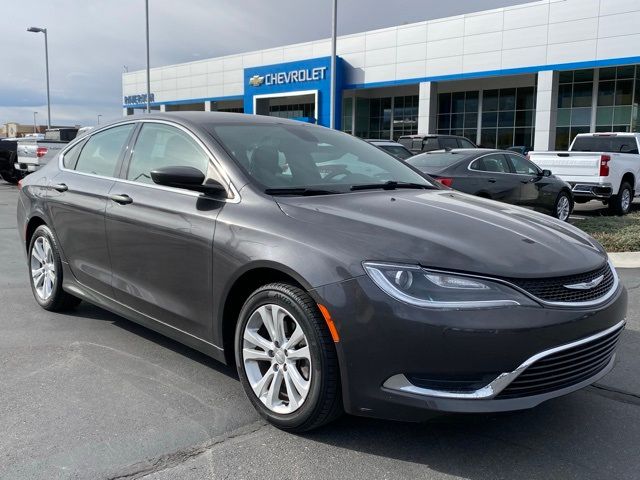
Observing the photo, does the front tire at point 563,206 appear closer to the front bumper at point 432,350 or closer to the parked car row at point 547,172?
the parked car row at point 547,172

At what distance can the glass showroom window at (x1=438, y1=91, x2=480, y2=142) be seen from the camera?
121 ft

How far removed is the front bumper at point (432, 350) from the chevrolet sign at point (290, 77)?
123 ft

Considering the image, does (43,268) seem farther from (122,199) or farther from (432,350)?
(432,350)

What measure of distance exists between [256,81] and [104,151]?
133 feet

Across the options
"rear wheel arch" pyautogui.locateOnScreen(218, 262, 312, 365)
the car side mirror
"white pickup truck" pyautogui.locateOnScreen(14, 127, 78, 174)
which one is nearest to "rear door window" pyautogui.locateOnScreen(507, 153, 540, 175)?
the car side mirror

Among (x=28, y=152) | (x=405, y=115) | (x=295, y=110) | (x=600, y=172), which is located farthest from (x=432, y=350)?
(x=295, y=110)

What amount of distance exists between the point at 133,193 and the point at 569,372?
9.59ft

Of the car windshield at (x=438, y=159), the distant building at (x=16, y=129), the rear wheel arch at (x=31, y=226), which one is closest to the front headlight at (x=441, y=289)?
the rear wheel arch at (x=31, y=226)

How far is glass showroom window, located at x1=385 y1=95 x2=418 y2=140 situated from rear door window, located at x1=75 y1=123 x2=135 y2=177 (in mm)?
34976

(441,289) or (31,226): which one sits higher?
(441,289)

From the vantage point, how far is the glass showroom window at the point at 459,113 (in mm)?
37000

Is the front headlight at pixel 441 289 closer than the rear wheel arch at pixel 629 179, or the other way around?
the front headlight at pixel 441 289

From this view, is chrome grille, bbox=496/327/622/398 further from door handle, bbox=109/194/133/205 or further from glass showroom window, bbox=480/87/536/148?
glass showroom window, bbox=480/87/536/148

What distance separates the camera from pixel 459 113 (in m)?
37.3
